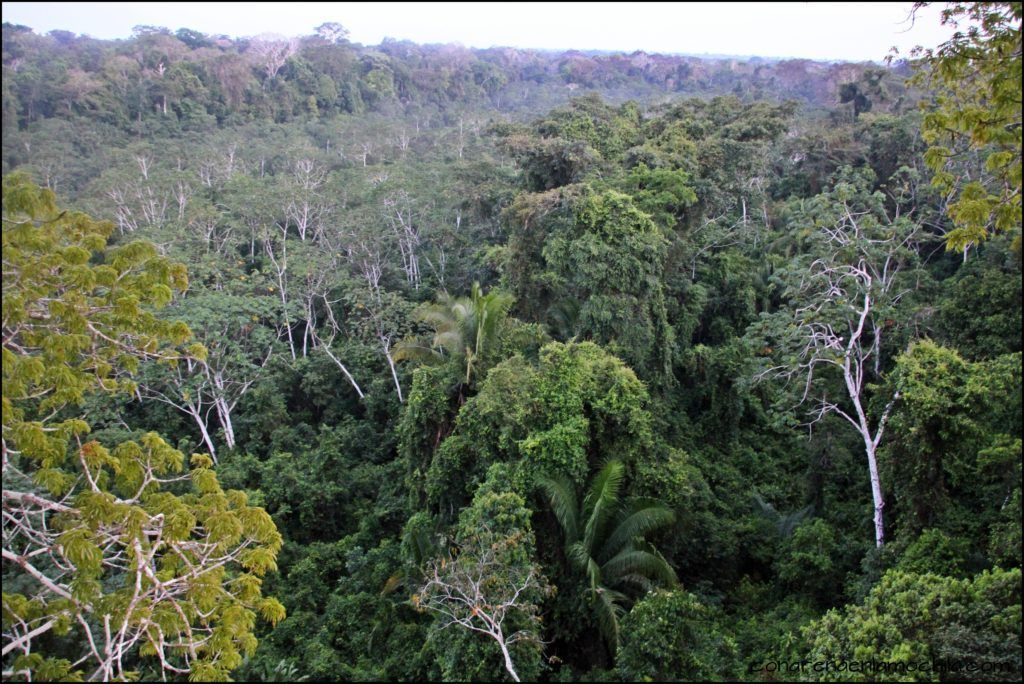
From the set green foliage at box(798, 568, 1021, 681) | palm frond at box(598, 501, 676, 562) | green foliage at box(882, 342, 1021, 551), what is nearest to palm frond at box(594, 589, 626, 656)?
palm frond at box(598, 501, 676, 562)

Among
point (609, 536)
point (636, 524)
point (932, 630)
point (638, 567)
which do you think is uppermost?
point (932, 630)

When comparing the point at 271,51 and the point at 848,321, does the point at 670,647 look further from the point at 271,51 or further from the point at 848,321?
the point at 271,51

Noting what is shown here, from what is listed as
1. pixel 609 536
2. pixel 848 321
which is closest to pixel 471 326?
pixel 609 536

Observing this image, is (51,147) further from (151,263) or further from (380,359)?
(151,263)

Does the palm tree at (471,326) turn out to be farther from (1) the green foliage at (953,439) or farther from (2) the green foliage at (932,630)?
(2) the green foliage at (932,630)

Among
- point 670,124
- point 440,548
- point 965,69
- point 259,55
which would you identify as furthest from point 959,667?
point 259,55
